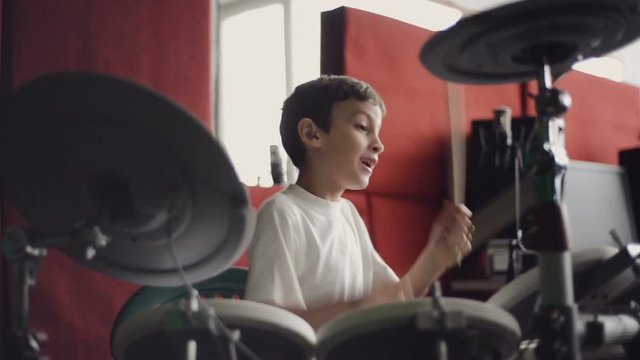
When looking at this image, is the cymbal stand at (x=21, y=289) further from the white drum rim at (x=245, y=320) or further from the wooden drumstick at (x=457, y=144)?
the wooden drumstick at (x=457, y=144)

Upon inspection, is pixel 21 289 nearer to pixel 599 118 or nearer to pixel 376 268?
pixel 376 268

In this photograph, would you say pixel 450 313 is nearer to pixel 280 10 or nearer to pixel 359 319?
pixel 359 319

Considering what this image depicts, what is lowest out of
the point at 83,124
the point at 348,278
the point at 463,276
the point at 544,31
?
the point at 463,276

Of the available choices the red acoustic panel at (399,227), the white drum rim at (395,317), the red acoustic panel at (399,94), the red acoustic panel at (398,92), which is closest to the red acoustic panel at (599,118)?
the red acoustic panel at (399,94)

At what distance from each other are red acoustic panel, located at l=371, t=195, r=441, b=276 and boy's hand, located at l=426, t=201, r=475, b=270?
3.39 feet

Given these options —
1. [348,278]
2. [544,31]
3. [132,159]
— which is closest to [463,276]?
[348,278]

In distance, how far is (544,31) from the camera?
2.85ft

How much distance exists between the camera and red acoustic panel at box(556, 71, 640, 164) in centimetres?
262

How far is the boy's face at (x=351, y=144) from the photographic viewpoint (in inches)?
55.3

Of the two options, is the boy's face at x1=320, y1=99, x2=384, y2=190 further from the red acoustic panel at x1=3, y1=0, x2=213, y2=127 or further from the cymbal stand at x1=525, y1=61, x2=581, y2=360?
the cymbal stand at x1=525, y1=61, x2=581, y2=360

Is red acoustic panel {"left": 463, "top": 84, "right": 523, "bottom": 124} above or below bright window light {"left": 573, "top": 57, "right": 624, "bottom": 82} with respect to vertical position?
below

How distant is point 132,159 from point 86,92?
0.09 m

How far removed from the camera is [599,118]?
107 inches

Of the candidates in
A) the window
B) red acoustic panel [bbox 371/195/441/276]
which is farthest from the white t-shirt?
the window
